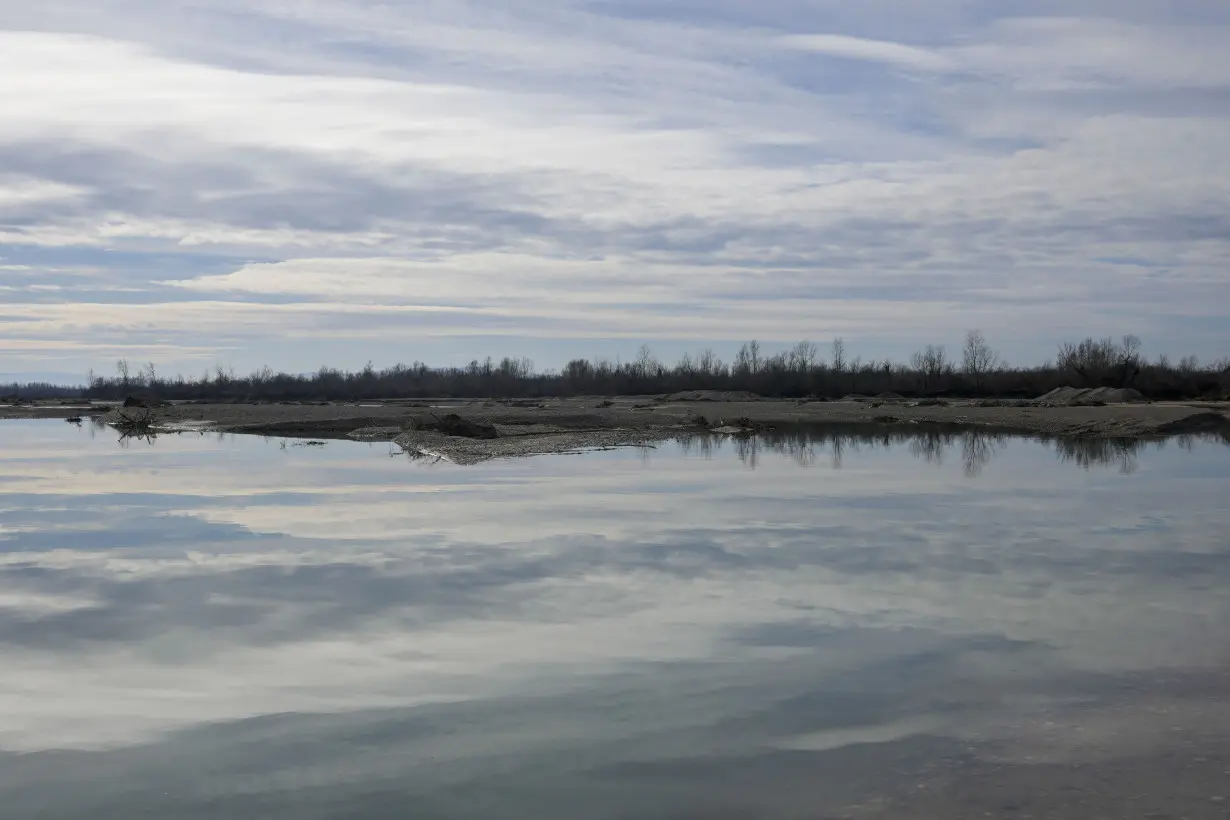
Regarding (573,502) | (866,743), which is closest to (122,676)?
(866,743)

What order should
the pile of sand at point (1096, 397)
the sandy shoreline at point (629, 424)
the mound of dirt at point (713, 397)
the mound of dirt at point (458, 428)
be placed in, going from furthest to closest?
the mound of dirt at point (713, 397) < the pile of sand at point (1096, 397) < the mound of dirt at point (458, 428) < the sandy shoreline at point (629, 424)

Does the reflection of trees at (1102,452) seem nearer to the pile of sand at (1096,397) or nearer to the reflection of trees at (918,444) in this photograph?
the reflection of trees at (918,444)

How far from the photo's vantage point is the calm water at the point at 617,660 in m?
5.96

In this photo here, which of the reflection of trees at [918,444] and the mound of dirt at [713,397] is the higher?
the mound of dirt at [713,397]

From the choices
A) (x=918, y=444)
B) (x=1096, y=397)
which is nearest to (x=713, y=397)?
(x=1096, y=397)

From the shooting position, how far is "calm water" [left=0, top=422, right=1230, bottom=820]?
5965 mm

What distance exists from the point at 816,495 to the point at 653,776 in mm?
12724

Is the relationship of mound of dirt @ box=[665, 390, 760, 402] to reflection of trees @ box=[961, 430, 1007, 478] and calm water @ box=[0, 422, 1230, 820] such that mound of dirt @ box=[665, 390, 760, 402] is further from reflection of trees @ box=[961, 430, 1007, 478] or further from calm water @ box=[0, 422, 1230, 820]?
calm water @ box=[0, 422, 1230, 820]

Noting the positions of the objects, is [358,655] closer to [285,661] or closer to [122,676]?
[285,661]

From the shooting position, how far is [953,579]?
11.1 m

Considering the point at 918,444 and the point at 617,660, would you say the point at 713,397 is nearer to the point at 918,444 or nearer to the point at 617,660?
the point at 918,444

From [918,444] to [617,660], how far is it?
84.0 ft

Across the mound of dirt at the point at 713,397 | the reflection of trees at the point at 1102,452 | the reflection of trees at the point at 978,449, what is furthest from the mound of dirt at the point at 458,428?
the mound of dirt at the point at 713,397

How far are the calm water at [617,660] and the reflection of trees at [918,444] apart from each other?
9.03 meters
